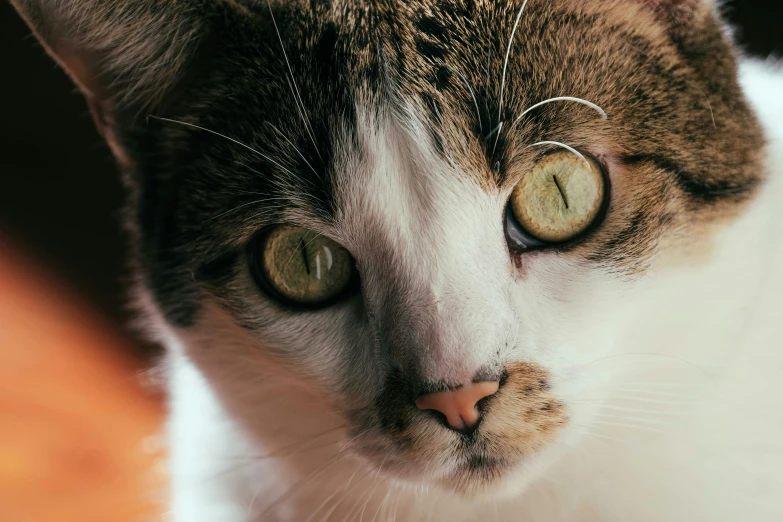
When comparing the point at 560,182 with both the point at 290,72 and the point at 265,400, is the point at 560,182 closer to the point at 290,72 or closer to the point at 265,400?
the point at 290,72

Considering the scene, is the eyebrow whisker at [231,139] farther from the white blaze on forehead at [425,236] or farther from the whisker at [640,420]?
the whisker at [640,420]

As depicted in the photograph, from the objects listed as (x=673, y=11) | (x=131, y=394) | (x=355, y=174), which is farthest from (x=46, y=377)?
(x=673, y=11)

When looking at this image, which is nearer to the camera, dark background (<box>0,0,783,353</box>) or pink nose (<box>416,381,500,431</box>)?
pink nose (<box>416,381,500,431</box>)

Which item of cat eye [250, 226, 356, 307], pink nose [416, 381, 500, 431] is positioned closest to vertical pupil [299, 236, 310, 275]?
cat eye [250, 226, 356, 307]

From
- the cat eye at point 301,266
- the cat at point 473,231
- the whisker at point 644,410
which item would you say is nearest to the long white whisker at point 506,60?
the cat at point 473,231

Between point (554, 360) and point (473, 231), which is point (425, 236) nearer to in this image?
point (473, 231)

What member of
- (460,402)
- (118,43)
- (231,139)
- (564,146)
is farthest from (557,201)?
(118,43)

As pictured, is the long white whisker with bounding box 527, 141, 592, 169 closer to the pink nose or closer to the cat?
the cat
